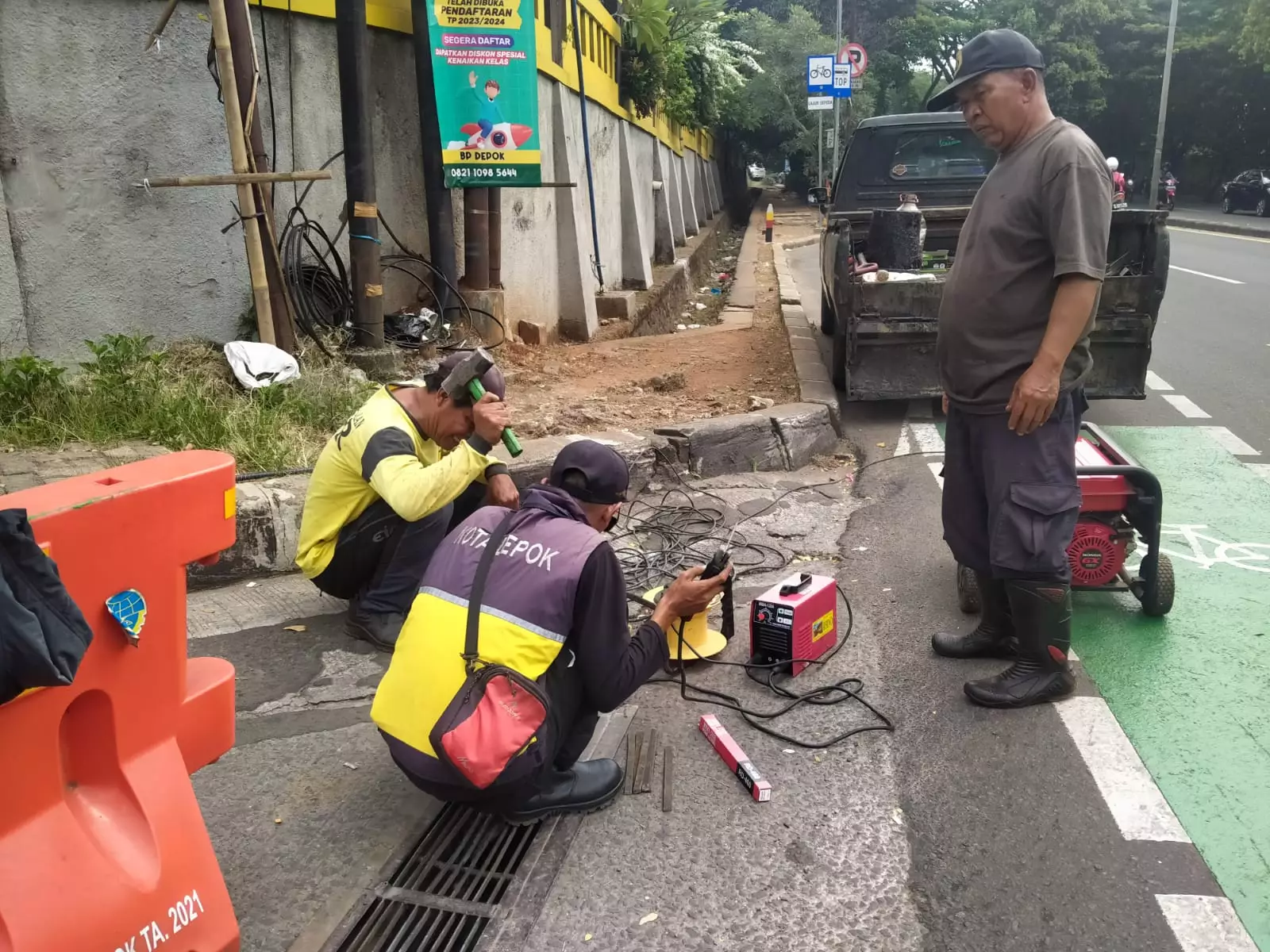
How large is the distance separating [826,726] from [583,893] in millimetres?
1090

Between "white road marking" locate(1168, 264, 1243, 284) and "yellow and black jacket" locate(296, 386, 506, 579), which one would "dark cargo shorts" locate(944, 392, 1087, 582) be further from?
"white road marking" locate(1168, 264, 1243, 284)

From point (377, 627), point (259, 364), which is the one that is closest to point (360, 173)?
point (259, 364)

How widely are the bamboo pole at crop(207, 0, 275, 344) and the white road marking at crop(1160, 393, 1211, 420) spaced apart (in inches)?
238

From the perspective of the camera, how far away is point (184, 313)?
21.4 feet

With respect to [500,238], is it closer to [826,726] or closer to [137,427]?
[137,427]

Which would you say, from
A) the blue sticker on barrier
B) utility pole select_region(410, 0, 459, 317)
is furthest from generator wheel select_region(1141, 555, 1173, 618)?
utility pole select_region(410, 0, 459, 317)

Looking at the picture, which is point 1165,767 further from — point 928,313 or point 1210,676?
point 928,313

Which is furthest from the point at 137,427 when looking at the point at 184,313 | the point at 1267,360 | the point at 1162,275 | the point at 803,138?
the point at 803,138

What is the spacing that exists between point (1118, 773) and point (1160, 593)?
1.20 m

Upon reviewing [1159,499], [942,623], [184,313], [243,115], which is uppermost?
[243,115]

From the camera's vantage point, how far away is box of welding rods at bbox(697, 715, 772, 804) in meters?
2.92

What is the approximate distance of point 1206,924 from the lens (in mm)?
2381

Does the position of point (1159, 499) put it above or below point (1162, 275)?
below

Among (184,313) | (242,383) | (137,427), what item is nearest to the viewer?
(137,427)
